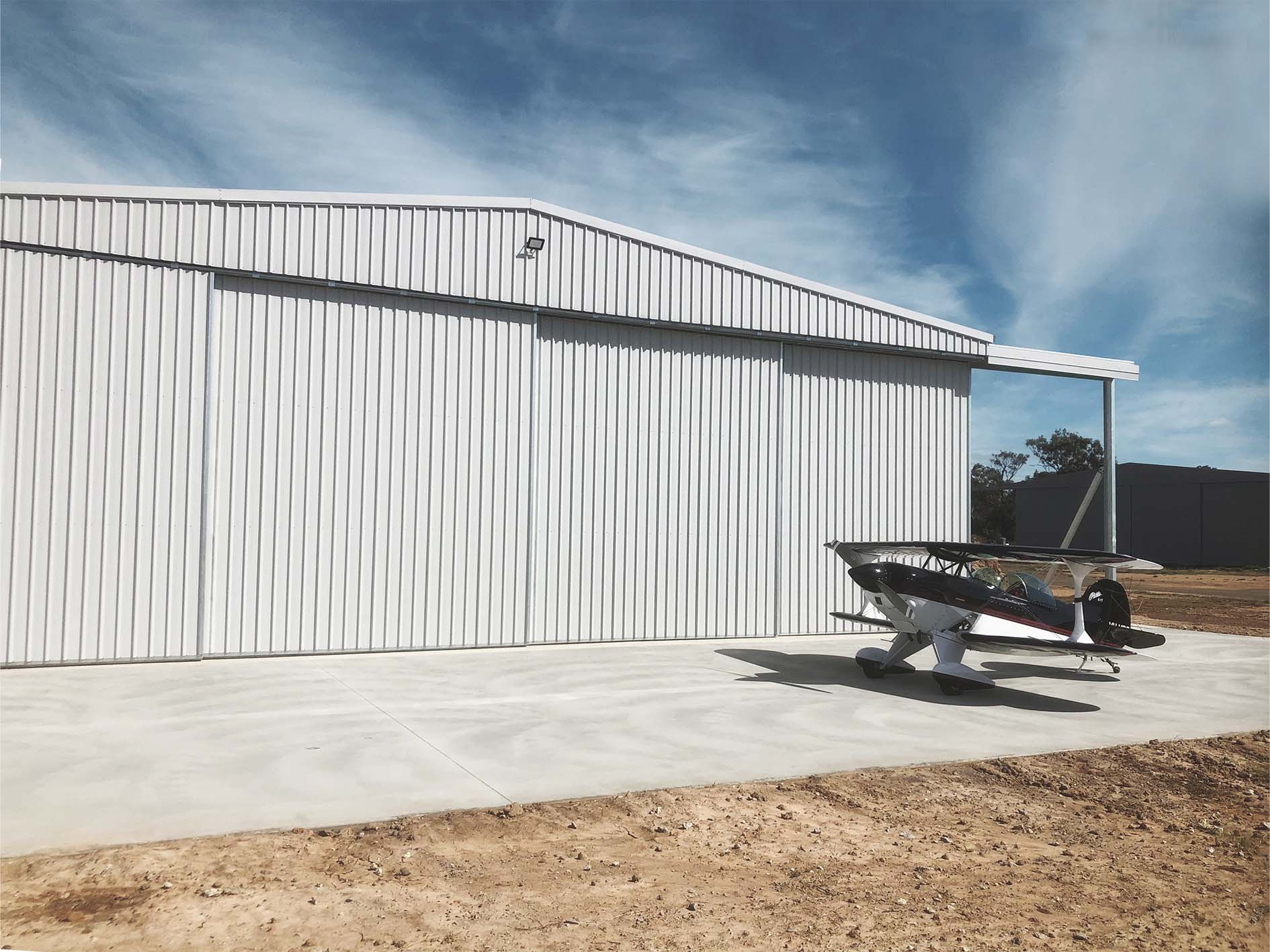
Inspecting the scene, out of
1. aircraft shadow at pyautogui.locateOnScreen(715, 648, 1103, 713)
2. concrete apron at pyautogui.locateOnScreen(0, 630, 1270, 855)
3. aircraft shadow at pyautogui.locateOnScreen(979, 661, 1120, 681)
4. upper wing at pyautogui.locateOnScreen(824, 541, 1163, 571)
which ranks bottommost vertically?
aircraft shadow at pyautogui.locateOnScreen(979, 661, 1120, 681)

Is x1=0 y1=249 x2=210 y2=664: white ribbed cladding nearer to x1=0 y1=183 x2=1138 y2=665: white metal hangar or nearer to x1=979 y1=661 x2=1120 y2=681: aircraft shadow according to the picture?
x1=0 y1=183 x2=1138 y2=665: white metal hangar

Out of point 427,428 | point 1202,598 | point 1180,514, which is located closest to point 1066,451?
point 1180,514

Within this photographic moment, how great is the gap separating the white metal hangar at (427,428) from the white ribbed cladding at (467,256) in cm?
4

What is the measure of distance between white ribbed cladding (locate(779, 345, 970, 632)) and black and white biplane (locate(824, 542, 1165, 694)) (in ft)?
12.6

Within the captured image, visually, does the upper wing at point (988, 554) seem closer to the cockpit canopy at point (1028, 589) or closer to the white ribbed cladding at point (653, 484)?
the cockpit canopy at point (1028, 589)

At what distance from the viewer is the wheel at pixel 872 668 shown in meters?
10.0

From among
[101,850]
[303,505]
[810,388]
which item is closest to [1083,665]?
[810,388]

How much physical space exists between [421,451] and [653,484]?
3.38 metres

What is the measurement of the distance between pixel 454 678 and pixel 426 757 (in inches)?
133

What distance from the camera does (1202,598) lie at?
2805 cm

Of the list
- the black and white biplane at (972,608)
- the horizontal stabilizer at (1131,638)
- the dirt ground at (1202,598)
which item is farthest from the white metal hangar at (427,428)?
the dirt ground at (1202,598)

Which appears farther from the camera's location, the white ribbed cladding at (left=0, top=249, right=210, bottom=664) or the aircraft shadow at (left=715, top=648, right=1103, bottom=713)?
the white ribbed cladding at (left=0, top=249, right=210, bottom=664)

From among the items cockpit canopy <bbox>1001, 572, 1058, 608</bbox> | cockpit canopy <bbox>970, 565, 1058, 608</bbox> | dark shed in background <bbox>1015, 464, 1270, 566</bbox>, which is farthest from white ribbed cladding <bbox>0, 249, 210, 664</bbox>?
dark shed in background <bbox>1015, 464, 1270, 566</bbox>

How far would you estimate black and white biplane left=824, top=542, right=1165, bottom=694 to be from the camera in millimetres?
8836
